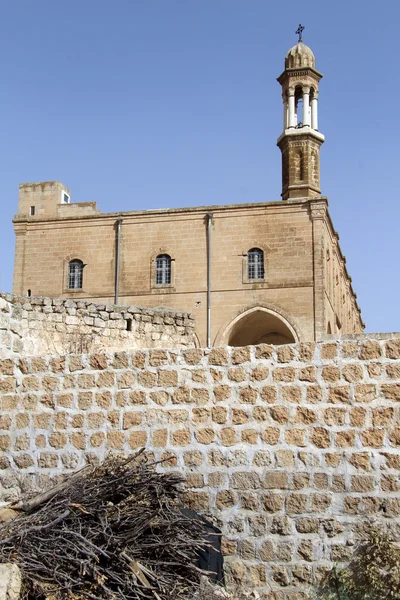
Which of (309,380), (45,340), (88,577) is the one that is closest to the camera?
(88,577)

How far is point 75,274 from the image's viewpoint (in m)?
32.3

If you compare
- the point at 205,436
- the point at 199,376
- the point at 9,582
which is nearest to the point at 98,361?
the point at 199,376

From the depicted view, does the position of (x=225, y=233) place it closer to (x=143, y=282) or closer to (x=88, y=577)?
(x=143, y=282)

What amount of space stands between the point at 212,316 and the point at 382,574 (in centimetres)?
2415

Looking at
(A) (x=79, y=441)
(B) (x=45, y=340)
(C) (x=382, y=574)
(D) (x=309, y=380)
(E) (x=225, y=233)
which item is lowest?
(C) (x=382, y=574)

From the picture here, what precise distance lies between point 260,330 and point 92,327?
67.8ft

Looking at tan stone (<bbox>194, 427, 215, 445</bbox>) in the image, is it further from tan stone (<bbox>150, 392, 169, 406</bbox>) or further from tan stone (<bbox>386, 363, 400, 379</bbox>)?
tan stone (<bbox>386, 363, 400, 379</bbox>)

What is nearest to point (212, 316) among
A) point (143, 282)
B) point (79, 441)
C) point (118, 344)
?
point (143, 282)

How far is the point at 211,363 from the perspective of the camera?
21.3ft

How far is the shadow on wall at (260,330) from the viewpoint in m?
29.7

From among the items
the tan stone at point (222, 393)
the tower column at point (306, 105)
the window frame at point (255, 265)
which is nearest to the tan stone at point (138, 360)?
the tan stone at point (222, 393)

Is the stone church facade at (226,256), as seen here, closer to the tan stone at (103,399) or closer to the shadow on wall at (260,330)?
the shadow on wall at (260,330)

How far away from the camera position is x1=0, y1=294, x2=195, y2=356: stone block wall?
10.0 m

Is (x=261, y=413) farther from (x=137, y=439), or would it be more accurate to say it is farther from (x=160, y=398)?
(x=137, y=439)
